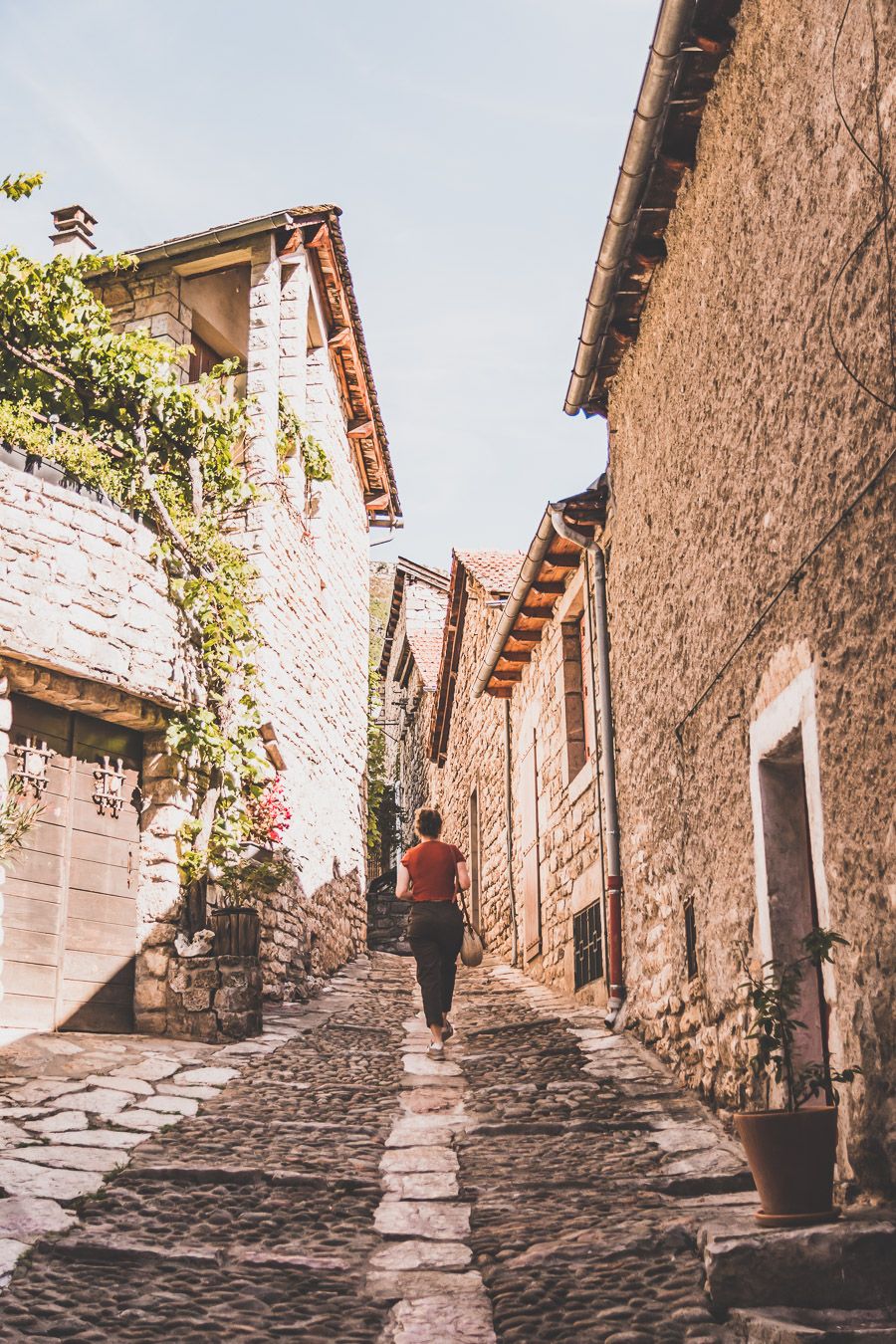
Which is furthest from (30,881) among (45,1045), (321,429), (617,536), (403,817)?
(403,817)

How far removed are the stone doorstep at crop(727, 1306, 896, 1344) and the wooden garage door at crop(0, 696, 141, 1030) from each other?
513cm

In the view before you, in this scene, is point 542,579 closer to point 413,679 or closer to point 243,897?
point 243,897

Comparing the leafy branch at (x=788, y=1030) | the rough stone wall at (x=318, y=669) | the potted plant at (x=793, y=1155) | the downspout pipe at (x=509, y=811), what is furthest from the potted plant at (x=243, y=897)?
the potted plant at (x=793, y=1155)

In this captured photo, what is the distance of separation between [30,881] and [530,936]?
5048 millimetres

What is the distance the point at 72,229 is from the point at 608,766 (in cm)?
768

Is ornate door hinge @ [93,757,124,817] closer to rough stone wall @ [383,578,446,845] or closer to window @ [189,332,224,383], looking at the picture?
window @ [189,332,224,383]

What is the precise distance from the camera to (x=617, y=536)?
778cm

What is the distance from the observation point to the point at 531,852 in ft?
36.7

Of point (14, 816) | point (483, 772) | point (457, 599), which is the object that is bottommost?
point (14, 816)

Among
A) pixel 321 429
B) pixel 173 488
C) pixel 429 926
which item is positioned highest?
pixel 321 429

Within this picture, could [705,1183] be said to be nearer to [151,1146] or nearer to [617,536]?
[151,1146]

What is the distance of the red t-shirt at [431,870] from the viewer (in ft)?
23.5

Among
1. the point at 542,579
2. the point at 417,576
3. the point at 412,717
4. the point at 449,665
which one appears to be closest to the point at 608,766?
the point at 542,579

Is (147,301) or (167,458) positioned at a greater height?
(147,301)
